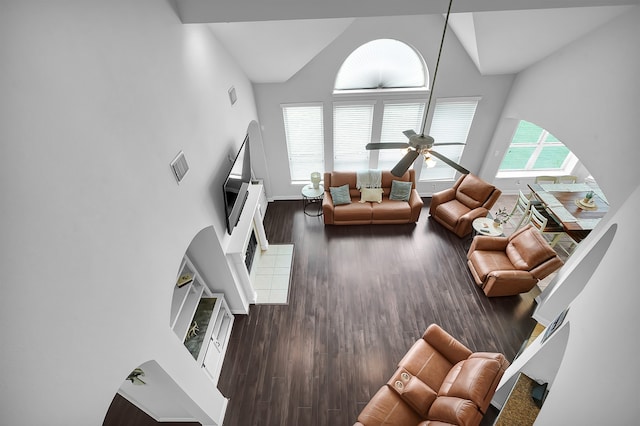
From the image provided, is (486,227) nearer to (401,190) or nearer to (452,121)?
(401,190)

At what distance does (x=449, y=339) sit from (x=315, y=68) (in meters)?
5.34

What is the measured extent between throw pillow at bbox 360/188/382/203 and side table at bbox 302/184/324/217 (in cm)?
98

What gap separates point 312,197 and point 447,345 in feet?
13.5

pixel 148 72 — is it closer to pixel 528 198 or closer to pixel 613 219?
pixel 613 219

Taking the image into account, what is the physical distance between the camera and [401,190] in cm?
688

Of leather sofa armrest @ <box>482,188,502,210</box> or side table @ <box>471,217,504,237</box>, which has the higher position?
leather sofa armrest @ <box>482,188,502,210</box>

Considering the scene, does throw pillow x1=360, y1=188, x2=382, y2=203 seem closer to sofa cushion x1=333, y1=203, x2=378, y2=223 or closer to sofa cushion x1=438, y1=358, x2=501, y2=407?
sofa cushion x1=333, y1=203, x2=378, y2=223

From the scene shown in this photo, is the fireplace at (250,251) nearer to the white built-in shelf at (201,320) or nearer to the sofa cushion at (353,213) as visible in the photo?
the white built-in shelf at (201,320)

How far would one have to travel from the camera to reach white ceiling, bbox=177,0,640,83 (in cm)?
310

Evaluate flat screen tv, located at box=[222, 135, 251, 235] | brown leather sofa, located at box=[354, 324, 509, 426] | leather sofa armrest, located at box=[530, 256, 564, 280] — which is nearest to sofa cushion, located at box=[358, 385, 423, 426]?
brown leather sofa, located at box=[354, 324, 509, 426]

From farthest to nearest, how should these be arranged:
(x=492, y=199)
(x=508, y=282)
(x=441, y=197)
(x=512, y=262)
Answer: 1. (x=441, y=197)
2. (x=492, y=199)
3. (x=512, y=262)
4. (x=508, y=282)

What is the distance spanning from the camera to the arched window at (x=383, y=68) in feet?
19.4

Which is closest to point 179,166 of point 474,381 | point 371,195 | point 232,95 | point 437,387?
point 232,95

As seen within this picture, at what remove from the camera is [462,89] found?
6.26 meters
